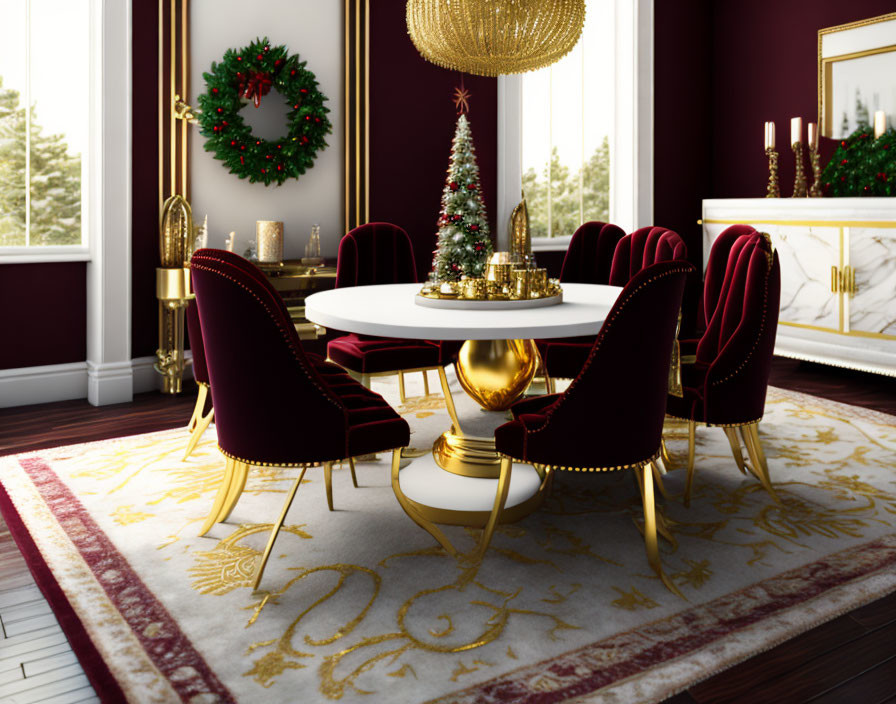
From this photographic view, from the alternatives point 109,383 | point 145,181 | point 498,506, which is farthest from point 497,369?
point 145,181

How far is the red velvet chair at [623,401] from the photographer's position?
6.86 ft

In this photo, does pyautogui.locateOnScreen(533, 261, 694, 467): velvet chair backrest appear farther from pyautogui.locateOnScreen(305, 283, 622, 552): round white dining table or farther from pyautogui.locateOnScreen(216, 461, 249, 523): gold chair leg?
pyautogui.locateOnScreen(216, 461, 249, 523): gold chair leg

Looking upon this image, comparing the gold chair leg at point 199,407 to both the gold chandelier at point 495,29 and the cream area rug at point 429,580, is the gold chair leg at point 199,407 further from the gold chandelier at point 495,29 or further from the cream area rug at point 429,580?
the gold chandelier at point 495,29

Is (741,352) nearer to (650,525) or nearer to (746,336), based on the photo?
(746,336)

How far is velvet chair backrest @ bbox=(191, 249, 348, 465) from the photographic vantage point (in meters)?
2.12

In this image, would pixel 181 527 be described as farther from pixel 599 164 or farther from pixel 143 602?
pixel 599 164

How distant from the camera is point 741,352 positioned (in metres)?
2.73

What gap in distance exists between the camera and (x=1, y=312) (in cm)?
438

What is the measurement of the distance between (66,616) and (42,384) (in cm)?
A: 279

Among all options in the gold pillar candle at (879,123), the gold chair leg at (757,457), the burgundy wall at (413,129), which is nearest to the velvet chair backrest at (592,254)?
the gold chair leg at (757,457)

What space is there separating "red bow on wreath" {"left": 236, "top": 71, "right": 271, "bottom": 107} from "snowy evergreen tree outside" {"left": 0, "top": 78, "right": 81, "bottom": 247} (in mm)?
1056

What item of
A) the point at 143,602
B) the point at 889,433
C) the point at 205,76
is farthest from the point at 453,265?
the point at 143,602

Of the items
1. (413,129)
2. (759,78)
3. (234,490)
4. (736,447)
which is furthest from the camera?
(759,78)

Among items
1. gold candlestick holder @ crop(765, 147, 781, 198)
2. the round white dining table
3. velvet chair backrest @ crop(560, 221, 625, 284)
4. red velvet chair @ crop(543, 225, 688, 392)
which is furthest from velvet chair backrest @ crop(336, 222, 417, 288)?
gold candlestick holder @ crop(765, 147, 781, 198)
